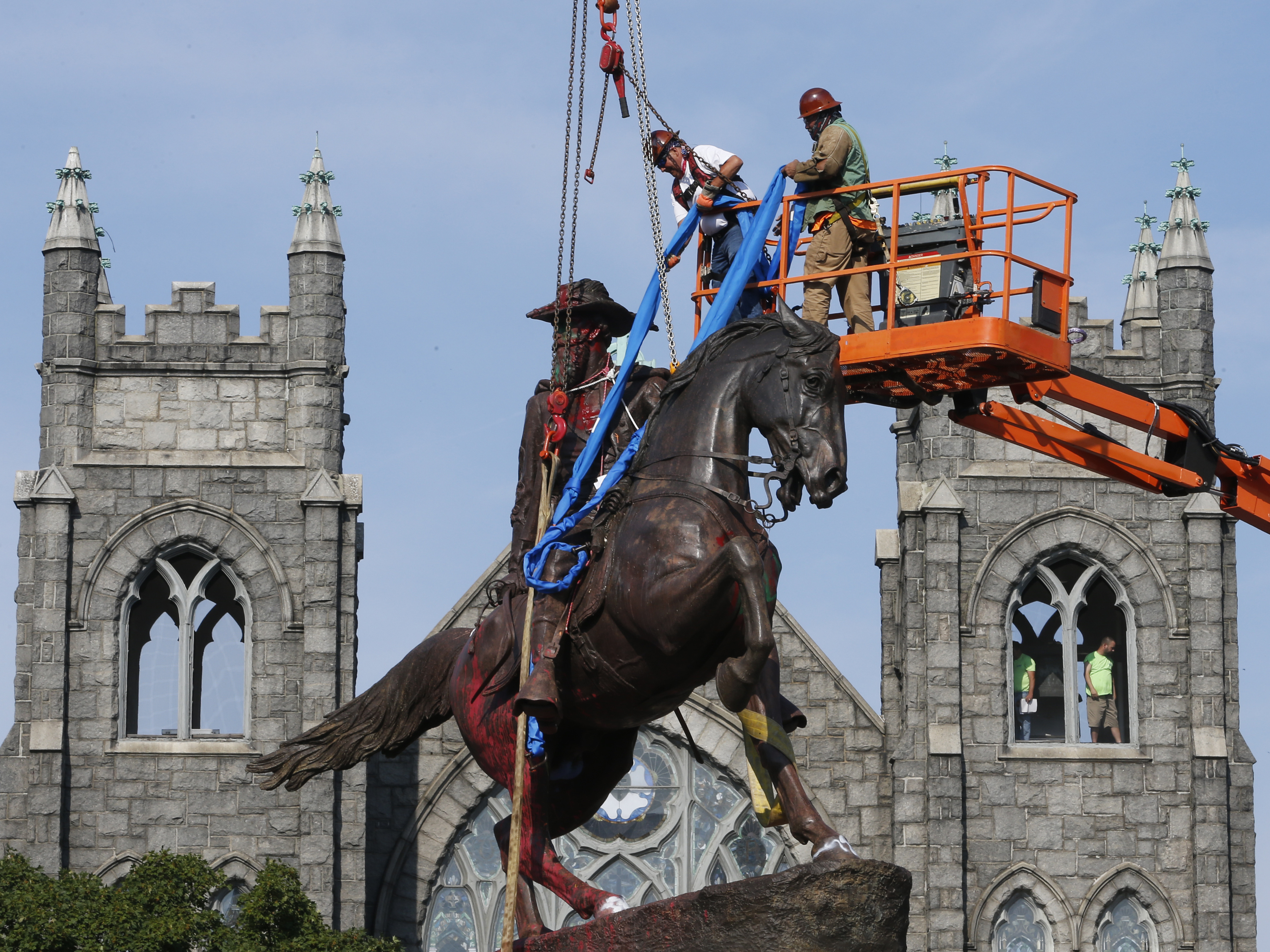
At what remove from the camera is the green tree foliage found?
21.8 metres

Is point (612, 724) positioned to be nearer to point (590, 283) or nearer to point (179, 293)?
point (590, 283)

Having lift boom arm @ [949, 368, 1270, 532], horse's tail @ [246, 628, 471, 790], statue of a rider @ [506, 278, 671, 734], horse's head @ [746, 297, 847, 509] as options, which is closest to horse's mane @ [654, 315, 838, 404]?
horse's head @ [746, 297, 847, 509]

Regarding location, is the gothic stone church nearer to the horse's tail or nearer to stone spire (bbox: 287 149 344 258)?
stone spire (bbox: 287 149 344 258)

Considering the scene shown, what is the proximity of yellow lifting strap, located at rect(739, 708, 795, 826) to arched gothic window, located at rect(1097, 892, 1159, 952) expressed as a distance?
19.1 metres

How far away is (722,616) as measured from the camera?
10.5 metres

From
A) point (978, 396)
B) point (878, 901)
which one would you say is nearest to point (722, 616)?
point (878, 901)

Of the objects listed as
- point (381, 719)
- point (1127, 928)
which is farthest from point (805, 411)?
point (1127, 928)

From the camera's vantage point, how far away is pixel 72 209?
30266 mm

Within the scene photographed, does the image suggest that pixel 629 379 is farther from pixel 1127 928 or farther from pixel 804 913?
pixel 1127 928

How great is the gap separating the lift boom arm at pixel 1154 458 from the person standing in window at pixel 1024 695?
11327 mm

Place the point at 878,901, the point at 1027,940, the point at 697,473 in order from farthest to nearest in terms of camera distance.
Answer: the point at 1027,940 < the point at 697,473 < the point at 878,901

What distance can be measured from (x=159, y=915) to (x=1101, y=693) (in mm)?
12461

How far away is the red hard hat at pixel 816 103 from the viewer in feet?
42.8

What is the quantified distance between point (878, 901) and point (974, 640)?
19.5m
